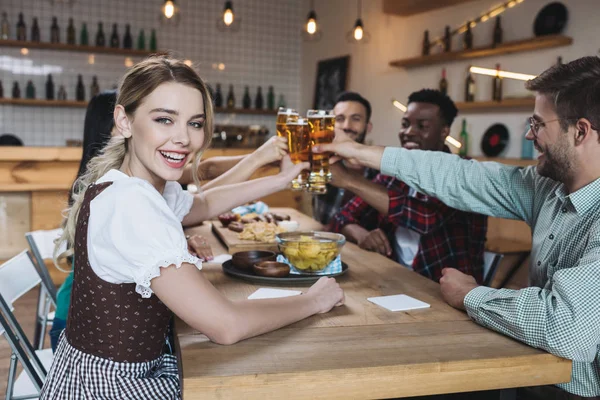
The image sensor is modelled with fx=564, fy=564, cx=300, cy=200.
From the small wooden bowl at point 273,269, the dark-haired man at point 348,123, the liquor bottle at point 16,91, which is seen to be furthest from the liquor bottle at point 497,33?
the liquor bottle at point 16,91

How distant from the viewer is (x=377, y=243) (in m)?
2.23

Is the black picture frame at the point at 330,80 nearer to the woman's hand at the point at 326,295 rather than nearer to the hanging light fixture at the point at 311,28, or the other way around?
the hanging light fixture at the point at 311,28

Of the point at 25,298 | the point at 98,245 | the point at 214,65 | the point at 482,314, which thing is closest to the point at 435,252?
the point at 482,314

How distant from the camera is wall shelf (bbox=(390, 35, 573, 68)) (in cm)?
361

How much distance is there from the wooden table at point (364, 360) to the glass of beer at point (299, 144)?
0.78 meters

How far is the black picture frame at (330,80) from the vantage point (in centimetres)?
615

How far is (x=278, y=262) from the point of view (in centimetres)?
168

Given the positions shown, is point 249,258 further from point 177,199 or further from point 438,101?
point 438,101

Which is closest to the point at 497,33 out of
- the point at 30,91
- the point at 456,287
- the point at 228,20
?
the point at 228,20

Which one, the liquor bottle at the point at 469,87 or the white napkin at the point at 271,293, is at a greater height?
the liquor bottle at the point at 469,87

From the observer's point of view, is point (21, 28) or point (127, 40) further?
point (127, 40)

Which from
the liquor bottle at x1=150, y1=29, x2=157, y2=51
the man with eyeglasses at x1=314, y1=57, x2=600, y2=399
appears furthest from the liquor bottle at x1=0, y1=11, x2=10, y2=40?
the man with eyeglasses at x1=314, y1=57, x2=600, y2=399

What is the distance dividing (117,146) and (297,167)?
776mm

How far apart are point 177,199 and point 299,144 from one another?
18.6 inches
